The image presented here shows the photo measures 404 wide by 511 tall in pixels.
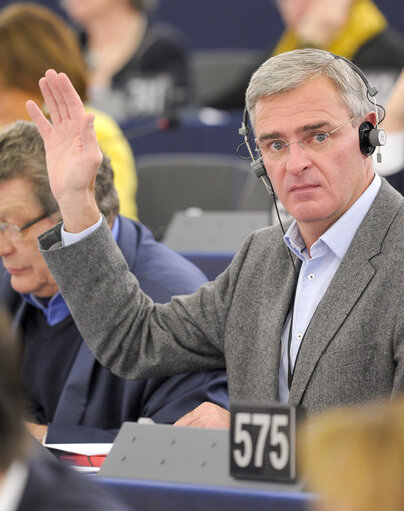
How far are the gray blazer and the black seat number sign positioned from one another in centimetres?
33

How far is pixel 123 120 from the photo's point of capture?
504 cm

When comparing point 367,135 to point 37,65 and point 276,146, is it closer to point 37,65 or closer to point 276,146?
point 276,146

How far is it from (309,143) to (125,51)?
164 inches

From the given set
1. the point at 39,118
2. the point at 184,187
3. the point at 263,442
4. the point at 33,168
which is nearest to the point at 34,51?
the point at 184,187

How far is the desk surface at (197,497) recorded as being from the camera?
1385 millimetres

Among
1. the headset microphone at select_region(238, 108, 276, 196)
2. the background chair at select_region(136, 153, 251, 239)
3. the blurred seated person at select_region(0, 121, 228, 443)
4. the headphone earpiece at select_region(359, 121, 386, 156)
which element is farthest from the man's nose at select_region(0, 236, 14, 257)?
the background chair at select_region(136, 153, 251, 239)

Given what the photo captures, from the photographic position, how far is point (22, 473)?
3.40ft

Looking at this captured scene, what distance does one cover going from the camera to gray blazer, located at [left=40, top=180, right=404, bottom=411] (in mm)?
1749

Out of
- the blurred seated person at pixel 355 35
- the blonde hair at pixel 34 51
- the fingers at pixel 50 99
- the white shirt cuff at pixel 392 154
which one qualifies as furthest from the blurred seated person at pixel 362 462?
the blurred seated person at pixel 355 35

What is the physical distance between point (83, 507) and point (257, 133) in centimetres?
102

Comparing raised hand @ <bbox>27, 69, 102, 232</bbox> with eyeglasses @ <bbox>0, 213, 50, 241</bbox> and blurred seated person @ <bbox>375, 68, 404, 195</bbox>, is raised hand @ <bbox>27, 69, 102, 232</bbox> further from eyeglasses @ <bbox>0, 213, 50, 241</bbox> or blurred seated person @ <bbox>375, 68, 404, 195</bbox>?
blurred seated person @ <bbox>375, 68, 404, 195</bbox>

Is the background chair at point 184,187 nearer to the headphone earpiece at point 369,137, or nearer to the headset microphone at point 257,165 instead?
the headset microphone at point 257,165

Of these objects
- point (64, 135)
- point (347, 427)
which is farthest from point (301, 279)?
point (347, 427)

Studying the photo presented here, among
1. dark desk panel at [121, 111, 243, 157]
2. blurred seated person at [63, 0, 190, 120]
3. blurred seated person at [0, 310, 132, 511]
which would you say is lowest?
blurred seated person at [0, 310, 132, 511]
